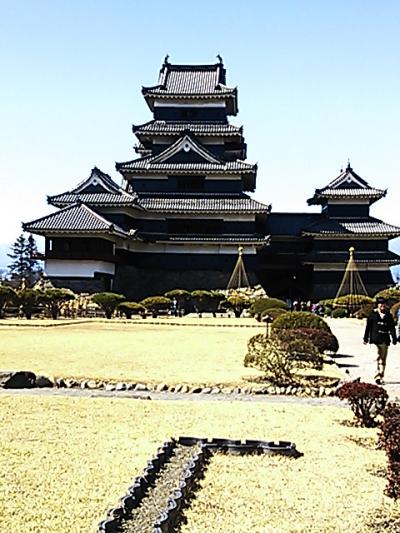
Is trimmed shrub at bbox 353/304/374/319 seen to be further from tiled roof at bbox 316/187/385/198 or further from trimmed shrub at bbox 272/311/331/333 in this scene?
trimmed shrub at bbox 272/311/331/333

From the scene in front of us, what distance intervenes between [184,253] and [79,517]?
1683 inches

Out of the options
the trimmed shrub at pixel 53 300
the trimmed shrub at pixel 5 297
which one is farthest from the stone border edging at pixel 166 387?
the trimmed shrub at pixel 53 300

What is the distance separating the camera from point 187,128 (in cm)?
5197

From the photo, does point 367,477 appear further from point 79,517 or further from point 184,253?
point 184,253

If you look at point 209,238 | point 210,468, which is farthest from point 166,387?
point 209,238

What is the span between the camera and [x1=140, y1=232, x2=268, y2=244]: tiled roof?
47188mm

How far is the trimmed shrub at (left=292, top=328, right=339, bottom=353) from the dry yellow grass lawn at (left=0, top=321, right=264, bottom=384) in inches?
78.2

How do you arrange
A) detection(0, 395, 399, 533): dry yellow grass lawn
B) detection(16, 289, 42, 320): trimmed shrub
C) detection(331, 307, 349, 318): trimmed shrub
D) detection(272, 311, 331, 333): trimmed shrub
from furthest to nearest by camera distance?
detection(331, 307, 349, 318): trimmed shrub → detection(16, 289, 42, 320): trimmed shrub → detection(272, 311, 331, 333): trimmed shrub → detection(0, 395, 399, 533): dry yellow grass lawn

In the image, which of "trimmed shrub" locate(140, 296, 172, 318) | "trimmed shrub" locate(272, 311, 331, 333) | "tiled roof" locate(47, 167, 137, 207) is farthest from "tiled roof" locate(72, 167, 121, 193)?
"trimmed shrub" locate(272, 311, 331, 333)

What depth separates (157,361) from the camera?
1730cm

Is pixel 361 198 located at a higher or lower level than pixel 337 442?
higher

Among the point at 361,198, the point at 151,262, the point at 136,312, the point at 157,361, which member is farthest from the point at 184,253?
the point at 157,361

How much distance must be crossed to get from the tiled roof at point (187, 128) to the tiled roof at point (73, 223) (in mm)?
10730

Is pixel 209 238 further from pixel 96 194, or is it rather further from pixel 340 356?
pixel 340 356
